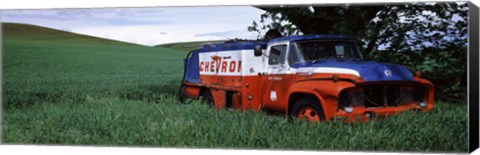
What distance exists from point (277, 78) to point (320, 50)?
2.31 ft

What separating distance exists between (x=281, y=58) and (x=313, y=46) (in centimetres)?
47

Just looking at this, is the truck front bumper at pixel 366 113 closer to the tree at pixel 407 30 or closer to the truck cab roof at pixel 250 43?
the tree at pixel 407 30

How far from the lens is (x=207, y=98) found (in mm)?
12766

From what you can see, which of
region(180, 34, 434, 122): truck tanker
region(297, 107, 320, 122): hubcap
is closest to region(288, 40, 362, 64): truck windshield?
region(180, 34, 434, 122): truck tanker

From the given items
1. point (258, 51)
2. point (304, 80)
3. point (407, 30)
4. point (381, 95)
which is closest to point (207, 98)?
point (258, 51)

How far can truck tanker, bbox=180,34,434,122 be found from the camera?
35.7ft

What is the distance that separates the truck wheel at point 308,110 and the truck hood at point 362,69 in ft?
1.30

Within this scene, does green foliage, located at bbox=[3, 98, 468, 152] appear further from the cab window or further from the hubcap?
the cab window

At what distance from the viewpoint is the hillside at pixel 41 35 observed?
13.0 metres

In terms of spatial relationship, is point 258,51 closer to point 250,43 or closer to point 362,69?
point 250,43

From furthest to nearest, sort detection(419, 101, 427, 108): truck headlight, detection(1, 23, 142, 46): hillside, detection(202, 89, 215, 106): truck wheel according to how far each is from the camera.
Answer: detection(1, 23, 142, 46): hillside < detection(202, 89, 215, 106): truck wheel < detection(419, 101, 427, 108): truck headlight

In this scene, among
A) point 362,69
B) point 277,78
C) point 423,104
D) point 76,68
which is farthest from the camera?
point 76,68

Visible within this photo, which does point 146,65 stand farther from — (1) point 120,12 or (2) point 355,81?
(2) point 355,81

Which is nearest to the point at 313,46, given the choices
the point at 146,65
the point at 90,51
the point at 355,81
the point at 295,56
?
the point at 295,56
